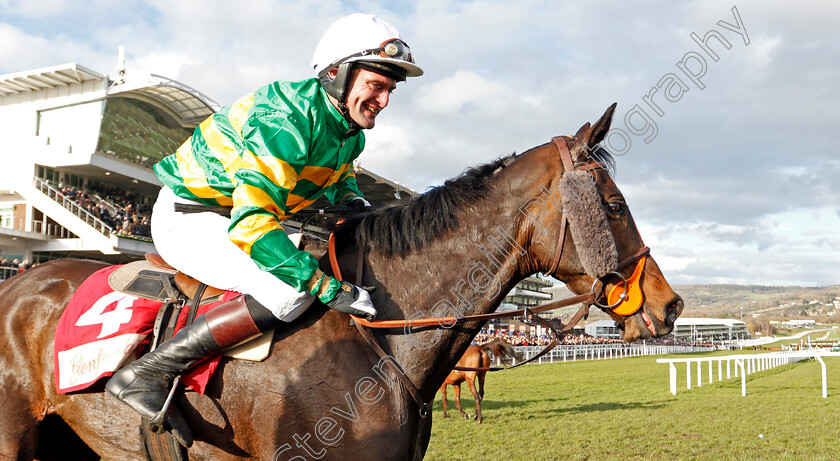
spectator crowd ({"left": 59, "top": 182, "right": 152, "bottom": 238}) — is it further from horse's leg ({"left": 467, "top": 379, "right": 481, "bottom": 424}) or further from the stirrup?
the stirrup

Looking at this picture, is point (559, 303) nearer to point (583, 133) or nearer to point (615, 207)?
point (615, 207)

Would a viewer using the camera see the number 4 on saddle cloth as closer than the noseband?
No

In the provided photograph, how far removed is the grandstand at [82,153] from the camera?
79.0 ft

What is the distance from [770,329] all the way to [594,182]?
136 meters

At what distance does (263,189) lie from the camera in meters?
2.26

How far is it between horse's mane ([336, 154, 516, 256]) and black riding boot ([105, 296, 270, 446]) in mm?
525

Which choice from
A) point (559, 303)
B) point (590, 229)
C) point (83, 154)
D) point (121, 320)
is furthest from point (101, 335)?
point (83, 154)

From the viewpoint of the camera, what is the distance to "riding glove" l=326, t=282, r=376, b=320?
224cm

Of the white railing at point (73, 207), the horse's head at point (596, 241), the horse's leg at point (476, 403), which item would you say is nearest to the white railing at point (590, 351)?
the horse's leg at point (476, 403)

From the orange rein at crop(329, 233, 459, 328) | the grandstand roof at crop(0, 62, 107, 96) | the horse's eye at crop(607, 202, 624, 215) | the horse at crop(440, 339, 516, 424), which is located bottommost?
the horse at crop(440, 339, 516, 424)

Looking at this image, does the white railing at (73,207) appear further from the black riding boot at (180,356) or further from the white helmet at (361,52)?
the white helmet at (361,52)

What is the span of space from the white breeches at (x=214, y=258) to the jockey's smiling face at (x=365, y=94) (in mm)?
701

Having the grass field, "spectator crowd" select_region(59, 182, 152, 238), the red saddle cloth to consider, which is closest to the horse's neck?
the red saddle cloth

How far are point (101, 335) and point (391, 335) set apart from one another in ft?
4.05
